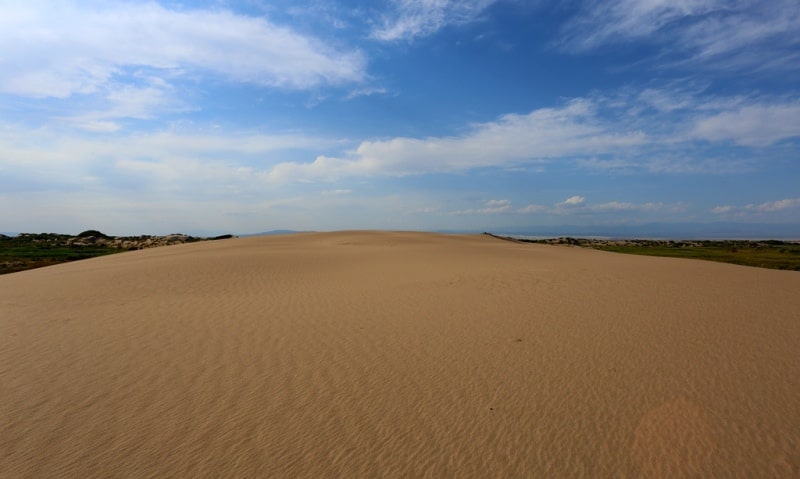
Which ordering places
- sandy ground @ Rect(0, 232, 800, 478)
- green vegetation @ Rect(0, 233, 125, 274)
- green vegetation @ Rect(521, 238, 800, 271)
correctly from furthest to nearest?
1. green vegetation @ Rect(521, 238, 800, 271)
2. green vegetation @ Rect(0, 233, 125, 274)
3. sandy ground @ Rect(0, 232, 800, 478)

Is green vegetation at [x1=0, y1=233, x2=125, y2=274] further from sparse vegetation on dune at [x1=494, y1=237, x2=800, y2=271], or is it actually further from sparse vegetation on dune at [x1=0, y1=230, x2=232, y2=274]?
sparse vegetation on dune at [x1=494, y1=237, x2=800, y2=271]

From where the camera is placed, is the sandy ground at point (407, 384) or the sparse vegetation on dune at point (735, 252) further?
the sparse vegetation on dune at point (735, 252)

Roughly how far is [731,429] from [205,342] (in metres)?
8.01

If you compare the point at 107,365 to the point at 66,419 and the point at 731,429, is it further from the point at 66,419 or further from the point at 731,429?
the point at 731,429

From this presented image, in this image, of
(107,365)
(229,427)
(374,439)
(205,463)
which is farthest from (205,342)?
(374,439)

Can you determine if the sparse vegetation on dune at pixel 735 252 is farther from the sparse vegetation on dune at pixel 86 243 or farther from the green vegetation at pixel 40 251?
the green vegetation at pixel 40 251

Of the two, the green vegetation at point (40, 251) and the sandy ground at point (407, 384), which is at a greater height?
the green vegetation at point (40, 251)

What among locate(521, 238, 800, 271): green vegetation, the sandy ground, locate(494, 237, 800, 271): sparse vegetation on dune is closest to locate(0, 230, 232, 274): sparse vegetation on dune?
the sandy ground

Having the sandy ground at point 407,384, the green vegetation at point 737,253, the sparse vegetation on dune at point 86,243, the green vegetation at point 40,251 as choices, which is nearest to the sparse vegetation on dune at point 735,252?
the green vegetation at point 737,253

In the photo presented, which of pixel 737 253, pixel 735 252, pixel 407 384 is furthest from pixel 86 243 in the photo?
pixel 735 252

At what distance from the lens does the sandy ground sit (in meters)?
4.14

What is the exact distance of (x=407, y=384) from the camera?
5.80 m

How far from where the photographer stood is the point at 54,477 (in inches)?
153

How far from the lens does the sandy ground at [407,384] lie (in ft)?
13.6
